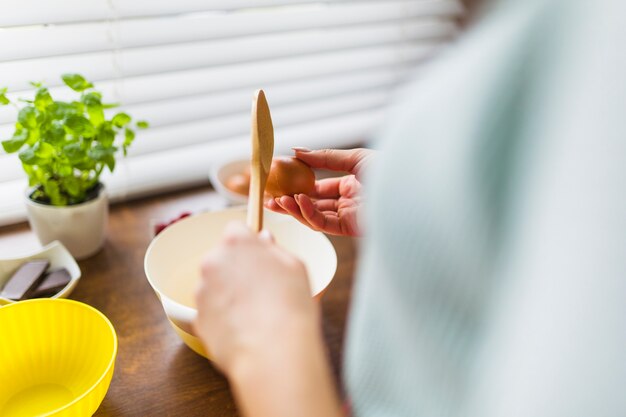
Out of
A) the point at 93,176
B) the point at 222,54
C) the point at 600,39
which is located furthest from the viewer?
the point at 222,54

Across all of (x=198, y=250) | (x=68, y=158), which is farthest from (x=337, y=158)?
(x=68, y=158)

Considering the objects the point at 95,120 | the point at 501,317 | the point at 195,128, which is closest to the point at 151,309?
the point at 95,120

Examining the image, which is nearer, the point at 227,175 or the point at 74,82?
the point at 74,82

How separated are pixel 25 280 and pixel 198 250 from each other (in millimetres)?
224

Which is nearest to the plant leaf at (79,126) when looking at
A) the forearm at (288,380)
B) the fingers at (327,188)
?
the fingers at (327,188)

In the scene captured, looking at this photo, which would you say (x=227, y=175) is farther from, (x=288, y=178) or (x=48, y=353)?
(x=48, y=353)

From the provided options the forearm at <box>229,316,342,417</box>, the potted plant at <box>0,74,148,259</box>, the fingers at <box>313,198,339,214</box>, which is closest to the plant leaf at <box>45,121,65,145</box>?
the potted plant at <box>0,74,148,259</box>

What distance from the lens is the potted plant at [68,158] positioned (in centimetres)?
68

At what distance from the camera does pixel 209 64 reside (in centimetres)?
96

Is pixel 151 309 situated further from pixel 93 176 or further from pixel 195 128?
pixel 195 128

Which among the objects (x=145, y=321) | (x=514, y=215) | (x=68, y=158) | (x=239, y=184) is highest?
(x=514, y=215)

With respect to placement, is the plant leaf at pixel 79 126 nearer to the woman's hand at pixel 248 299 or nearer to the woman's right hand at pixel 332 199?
the woman's right hand at pixel 332 199

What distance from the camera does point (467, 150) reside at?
300 millimetres

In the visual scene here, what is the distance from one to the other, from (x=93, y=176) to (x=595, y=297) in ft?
2.50
